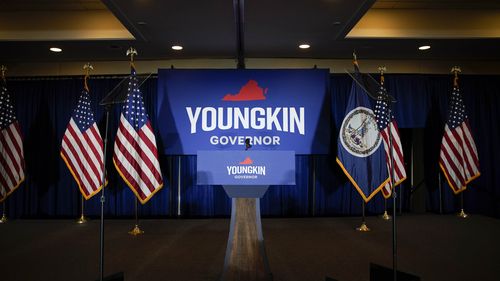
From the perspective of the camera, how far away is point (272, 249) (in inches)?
138

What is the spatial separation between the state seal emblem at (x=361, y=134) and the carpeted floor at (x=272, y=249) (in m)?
1.10

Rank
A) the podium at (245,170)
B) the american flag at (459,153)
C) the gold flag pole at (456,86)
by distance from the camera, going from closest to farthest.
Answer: the podium at (245,170)
the american flag at (459,153)
the gold flag pole at (456,86)

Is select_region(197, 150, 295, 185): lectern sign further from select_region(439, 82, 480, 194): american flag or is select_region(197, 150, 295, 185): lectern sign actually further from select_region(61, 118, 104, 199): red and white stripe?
select_region(439, 82, 480, 194): american flag

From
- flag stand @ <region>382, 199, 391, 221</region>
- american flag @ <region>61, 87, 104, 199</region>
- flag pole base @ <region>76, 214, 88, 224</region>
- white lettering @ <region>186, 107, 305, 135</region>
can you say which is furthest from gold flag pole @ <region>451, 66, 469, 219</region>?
Answer: flag pole base @ <region>76, 214, 88, 224</region>

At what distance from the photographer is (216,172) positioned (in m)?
1.91

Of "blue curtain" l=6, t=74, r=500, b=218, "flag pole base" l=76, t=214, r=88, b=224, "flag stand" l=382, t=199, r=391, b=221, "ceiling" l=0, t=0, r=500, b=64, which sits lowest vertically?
"flag pole base" l=76, t=214, r=88, b=224

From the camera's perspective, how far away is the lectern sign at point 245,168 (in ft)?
6.27

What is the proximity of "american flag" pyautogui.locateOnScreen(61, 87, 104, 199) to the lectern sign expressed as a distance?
3.19 meters

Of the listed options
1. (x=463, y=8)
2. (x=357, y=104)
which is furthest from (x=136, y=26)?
(x=463, y=8)

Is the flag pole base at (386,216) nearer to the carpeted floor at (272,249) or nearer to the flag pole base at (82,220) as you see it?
the carpeted floor at (272,249)

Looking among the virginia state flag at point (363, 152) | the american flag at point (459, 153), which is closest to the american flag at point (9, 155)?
the virginia state flag at point (363, 152)

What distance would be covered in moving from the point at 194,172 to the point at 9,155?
8.84 ft

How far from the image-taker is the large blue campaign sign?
4078 mm

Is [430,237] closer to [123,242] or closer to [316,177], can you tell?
[316,177]
